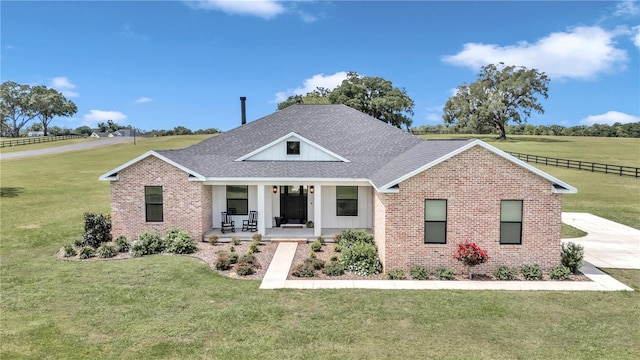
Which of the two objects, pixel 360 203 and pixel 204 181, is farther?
pixel 360 203

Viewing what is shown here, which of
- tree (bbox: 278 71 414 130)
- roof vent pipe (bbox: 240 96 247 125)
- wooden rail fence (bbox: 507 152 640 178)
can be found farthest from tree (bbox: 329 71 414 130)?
roof vent pipe (bbox: 240 96 247 125)

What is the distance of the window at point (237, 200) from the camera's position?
20.4 meters

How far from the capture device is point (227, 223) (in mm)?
20328

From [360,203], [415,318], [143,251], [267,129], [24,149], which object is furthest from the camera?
[24,149]

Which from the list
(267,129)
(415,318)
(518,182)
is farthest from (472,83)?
(415,318)

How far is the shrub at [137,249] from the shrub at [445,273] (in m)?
11.4

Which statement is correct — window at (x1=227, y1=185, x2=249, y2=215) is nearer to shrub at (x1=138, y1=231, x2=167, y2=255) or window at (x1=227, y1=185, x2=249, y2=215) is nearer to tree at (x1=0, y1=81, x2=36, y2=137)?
shrub at (x1=138, y1=231, x2=167, y2=255)

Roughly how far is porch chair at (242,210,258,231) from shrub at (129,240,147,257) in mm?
4771

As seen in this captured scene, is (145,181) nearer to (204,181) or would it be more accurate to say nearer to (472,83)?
(204,181)

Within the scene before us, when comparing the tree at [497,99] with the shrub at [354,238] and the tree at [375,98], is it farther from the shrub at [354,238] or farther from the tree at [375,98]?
the shrub at [354,238]

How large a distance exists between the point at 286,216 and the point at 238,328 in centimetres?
1135

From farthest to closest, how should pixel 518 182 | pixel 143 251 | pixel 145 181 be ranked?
pixel 145 181, pixel 143 251, pixel 518 182

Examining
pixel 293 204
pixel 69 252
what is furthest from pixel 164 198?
pixel 293 204

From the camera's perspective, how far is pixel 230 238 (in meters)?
18.8
